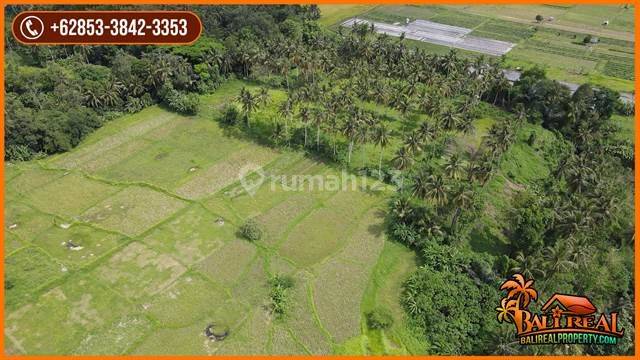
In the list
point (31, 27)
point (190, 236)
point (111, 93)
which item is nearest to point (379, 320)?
point (190, 236)

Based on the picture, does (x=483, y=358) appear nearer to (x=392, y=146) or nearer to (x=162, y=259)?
(x=162, y=259)

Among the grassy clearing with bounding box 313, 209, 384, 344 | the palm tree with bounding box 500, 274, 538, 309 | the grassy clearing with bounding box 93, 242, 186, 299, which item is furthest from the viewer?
the grassy clearing with bounding box 93, 242, 186, 299

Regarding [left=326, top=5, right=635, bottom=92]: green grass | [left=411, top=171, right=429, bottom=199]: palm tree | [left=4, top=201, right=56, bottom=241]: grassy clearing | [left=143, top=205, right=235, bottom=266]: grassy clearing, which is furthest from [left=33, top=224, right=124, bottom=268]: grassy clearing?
[left=326, top=5, right=635, bottom=92]: green grass

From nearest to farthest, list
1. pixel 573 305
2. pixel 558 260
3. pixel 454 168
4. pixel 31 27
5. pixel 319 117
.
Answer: pixel 573 305, pixel 558 260, pixel 454 168, pixel 31 27, pixel 319 117

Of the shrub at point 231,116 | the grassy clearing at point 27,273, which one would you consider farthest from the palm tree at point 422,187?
the grassy clearing at point 27,273

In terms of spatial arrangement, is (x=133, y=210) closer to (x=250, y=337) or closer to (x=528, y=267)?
(x=250, y=337)

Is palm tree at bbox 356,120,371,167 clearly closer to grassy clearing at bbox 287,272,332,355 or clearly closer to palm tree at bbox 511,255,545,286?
grassy clearing at bbox 287,272,332,355

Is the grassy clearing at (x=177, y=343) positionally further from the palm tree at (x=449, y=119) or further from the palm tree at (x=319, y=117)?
the palm tree at (x=449, y=119)

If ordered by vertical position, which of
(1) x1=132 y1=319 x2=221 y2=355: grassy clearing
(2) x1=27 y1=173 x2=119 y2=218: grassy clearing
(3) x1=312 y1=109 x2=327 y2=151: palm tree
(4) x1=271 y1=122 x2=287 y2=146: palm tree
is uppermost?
(3) x1=312 y1=109 x2=327 y2=151: palm tree
